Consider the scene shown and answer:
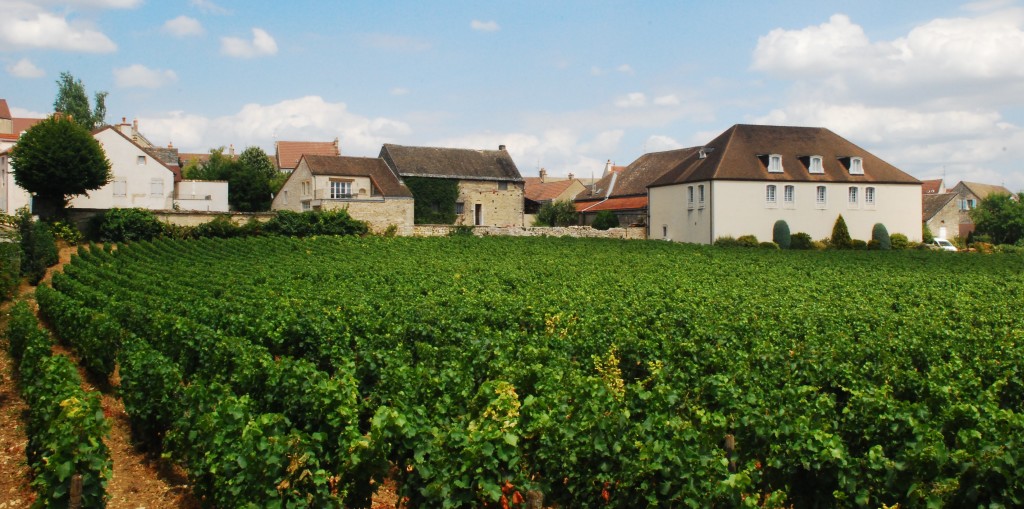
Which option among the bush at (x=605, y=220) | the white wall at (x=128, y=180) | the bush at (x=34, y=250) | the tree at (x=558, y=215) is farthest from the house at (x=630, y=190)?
the bush at (x=34, y=250)

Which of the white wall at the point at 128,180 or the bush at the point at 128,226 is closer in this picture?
the bush at the point at 128,226

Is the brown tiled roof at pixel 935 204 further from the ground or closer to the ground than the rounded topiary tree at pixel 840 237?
further from the ground

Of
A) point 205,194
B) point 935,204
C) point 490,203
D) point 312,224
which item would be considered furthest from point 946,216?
point 205,194

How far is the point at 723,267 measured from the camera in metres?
32.9

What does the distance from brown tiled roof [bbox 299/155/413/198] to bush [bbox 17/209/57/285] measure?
795 inches

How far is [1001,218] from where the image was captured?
71250 mm

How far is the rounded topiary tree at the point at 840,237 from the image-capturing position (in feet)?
165

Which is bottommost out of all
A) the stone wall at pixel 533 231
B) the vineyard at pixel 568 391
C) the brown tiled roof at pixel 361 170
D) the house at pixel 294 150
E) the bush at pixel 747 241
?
the vineyard at pixel 568 391

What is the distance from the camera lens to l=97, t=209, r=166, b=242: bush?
4244cm

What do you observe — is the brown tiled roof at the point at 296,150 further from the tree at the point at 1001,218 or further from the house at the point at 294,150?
the tree at the point at 1001,218

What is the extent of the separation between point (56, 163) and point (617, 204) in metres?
37.1

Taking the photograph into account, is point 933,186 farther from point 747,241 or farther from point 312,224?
point 312,224

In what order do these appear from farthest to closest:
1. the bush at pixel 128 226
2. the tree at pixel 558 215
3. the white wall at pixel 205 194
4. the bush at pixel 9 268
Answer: the tree at pixel 558 215
the white wall at pixel 205 194
the bush at pixel 128 226
the bush at pixel 9 268

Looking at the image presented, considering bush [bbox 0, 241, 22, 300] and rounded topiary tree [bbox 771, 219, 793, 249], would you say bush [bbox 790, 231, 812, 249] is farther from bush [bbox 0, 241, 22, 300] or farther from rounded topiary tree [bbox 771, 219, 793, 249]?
bush [bbox 0, 241, 22, 300]
